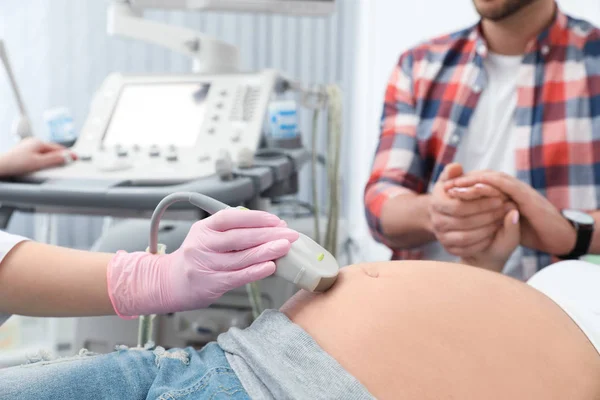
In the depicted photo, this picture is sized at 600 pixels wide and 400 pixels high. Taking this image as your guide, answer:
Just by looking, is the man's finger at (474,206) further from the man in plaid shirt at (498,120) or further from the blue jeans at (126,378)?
the blue jeans at (126,378)

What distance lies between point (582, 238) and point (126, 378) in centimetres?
81

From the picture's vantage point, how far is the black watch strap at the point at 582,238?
944 millimetres

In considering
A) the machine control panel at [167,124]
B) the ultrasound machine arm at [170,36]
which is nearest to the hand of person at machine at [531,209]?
the machine control panel at [167,124]

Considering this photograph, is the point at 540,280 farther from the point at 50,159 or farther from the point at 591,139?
the point at 50,159

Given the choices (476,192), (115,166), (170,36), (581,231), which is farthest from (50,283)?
(170,36)

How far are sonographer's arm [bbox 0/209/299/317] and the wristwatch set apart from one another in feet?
1.97

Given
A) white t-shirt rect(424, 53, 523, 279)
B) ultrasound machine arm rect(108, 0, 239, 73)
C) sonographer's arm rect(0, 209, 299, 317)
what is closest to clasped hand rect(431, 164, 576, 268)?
white t-shirt rect(424, 53, 523, 279)

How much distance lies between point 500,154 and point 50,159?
3.28 ft

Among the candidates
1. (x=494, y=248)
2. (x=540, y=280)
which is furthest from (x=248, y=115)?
(x=540, y=280)

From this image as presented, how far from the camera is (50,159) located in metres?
1.15

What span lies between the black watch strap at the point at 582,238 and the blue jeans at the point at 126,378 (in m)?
0.70

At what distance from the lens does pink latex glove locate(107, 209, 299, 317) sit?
60 cm

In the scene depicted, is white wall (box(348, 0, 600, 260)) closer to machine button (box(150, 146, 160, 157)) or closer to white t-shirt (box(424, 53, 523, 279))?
white t-shirt (box(424, 53, 523, 279))

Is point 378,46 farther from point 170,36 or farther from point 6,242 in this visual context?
point 6,242
